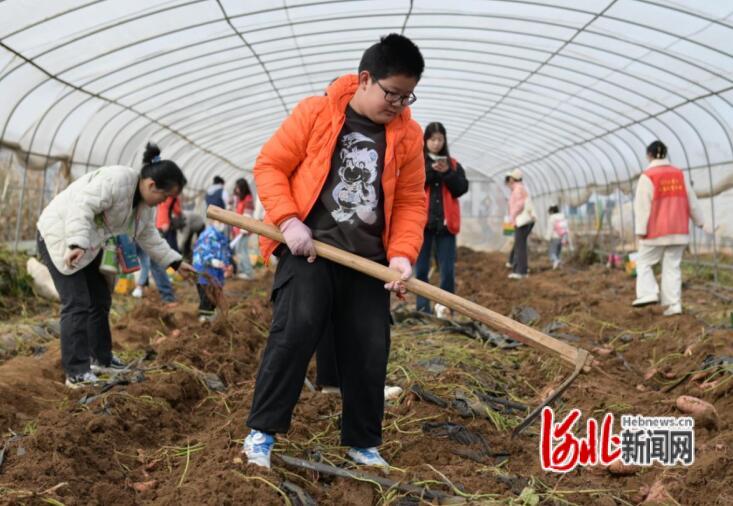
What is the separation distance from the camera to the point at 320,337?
3.11 meters

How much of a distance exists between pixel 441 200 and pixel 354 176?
337 centimetres

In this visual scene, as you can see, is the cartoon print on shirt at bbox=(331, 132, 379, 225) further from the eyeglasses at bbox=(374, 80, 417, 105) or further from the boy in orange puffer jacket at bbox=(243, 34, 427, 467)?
the eyeglasses at bbox=(374, 80, 417, 105)

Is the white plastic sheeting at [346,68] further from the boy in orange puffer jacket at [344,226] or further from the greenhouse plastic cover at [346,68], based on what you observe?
the boy in orange puffer jacket at [344,226]

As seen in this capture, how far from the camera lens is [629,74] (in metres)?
11.3

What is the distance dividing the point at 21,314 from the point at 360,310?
6.45 meters

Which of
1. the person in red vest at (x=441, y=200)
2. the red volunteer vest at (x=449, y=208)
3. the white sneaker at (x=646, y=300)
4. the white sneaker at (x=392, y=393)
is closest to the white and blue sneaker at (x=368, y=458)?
the white sneaker at (x=392, y=393)

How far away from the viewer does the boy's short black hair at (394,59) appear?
291 cm

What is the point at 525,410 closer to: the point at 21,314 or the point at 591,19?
the point at 21,314

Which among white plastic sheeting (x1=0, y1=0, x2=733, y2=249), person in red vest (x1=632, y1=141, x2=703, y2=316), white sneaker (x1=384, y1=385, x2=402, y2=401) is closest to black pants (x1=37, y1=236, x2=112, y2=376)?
white sneaker (x1=384, y1=385, x2=402, y2=401)

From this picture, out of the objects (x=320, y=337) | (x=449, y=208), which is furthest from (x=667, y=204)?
(x=320, y=337)

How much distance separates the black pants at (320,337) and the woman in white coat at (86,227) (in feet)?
6.49

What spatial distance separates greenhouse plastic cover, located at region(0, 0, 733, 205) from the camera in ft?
28.9

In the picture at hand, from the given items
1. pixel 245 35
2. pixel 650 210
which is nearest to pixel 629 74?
pixel 650 210

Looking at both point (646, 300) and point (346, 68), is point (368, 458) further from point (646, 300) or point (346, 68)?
point (346, 68)
